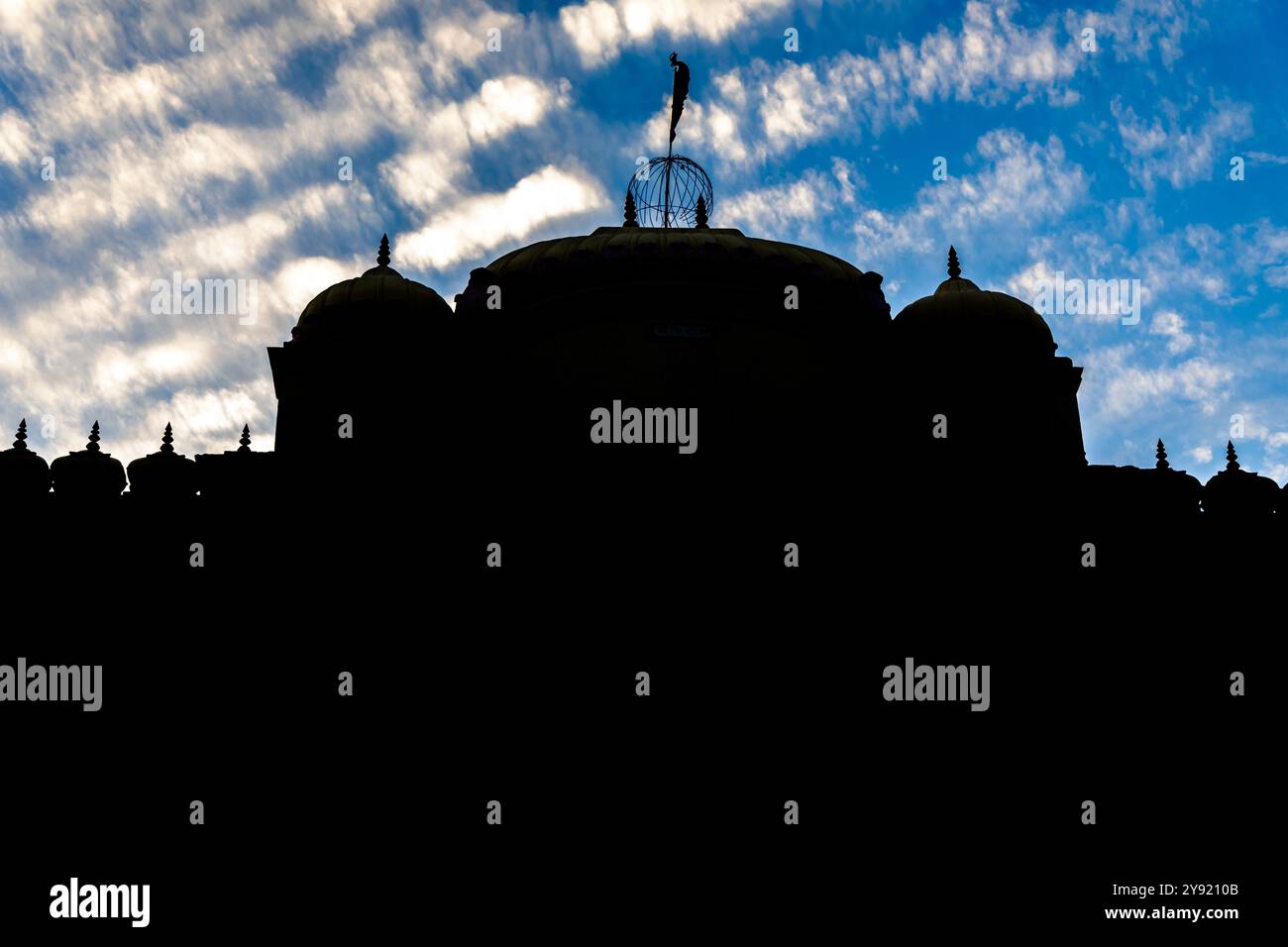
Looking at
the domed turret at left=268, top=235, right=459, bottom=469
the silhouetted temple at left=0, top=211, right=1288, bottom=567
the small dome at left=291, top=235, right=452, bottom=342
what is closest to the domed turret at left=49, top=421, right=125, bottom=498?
the silhouetted temple at left=0, top=211, right=1288, bottom=567

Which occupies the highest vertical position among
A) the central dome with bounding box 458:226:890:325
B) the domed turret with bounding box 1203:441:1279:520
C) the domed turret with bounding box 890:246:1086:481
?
the central dome with bounding box 458:226:890:325

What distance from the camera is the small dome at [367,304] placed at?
3403 cm

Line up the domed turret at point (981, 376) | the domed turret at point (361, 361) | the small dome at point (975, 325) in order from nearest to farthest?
the domed turret at point (361, 361) → the domed turret at point (981, 376) → the small dome at point (975, 325)

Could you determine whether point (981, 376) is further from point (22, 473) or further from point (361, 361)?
point (22, 473)

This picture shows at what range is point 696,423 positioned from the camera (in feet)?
108

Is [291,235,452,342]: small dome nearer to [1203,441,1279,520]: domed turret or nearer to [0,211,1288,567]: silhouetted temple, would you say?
[0,211,1288,567]: silhouetted temple

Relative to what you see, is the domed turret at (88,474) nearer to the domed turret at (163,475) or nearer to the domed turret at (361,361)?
the domed turret at (163,475)

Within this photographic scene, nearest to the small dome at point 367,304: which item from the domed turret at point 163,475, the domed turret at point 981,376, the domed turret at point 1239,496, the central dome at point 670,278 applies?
the central dome at point 670,278

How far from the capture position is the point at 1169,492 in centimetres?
3136

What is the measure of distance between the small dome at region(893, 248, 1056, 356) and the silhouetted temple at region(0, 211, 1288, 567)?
0.23ft

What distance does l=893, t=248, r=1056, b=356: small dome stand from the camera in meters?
35.0

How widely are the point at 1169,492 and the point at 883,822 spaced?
10409mm

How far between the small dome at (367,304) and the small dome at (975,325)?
39.2ft
